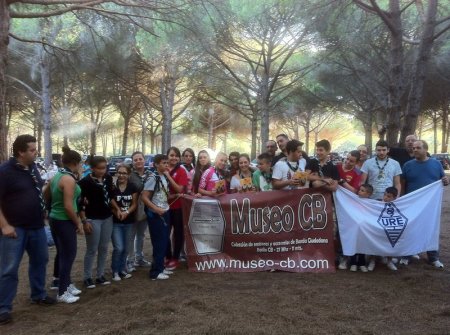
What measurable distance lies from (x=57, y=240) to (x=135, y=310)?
1224 millimetres

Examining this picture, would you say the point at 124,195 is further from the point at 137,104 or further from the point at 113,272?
the point at 137,104

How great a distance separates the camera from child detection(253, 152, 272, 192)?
631cm

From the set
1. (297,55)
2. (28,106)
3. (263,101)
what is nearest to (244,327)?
(263,101)

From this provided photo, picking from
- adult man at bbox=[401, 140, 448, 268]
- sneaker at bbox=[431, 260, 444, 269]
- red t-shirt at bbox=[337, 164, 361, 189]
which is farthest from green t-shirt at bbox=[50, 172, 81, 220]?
sneaker at bbox=[431, 260, 444, 269]

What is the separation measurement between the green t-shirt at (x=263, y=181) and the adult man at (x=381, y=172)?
133 centimetres

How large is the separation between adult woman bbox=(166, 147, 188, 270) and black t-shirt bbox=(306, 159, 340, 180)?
176 centimetres

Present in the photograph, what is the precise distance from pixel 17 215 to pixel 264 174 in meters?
3.36

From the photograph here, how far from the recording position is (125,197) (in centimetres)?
559

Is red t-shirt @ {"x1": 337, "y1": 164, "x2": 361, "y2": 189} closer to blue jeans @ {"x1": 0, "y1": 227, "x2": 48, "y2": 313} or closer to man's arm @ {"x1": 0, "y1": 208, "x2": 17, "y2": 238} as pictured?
blue jeans @ {"x1": 0, "y1": 227, "x2": 48, "y2": 313}

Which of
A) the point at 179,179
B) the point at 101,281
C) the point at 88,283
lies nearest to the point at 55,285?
the point at 88,283

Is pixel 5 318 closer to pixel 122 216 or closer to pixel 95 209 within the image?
pixel 95 209

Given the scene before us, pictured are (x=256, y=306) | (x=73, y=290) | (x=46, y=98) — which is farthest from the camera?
(x=46, y=98)

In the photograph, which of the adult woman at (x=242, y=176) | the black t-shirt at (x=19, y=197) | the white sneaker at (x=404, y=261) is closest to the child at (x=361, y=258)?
the white sneaker at (x=404, y=261)

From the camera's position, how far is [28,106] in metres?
30.2
